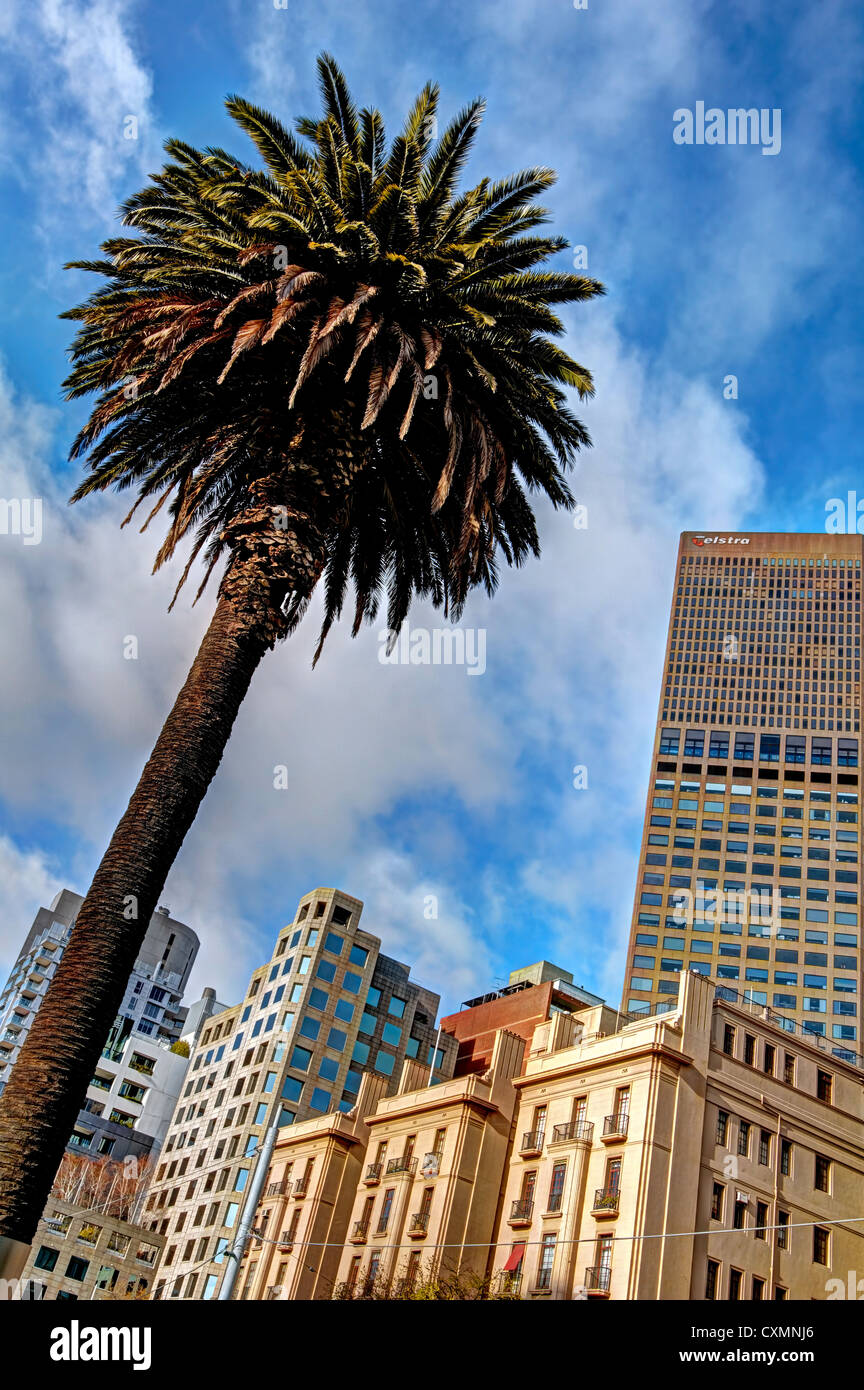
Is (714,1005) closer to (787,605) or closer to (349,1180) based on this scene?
(349,1180)

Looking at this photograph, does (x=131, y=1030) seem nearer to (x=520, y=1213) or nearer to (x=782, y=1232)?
(x=520, y=1213)

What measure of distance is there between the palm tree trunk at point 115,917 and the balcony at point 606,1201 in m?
33.9

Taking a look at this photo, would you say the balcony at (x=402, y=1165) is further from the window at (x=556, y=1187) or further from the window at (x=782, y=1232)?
the window at (x=782, y=1232)

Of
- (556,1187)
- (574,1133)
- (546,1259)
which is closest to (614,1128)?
(574,1133)

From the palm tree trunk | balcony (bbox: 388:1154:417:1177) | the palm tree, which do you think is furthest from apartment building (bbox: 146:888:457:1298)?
the palm tree trunk

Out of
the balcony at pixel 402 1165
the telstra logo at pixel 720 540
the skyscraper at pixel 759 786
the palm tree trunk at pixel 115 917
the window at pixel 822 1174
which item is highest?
the telstra logo at pixel 720 540

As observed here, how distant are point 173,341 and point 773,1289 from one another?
42900 millimetres

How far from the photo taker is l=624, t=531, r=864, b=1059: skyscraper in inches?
5364

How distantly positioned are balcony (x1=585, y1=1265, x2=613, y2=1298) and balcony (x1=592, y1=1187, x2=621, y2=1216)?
193cm

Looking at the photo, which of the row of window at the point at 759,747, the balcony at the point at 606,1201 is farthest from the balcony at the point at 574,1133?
the row of window at the point at 759,747

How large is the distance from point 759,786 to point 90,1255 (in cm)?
10326

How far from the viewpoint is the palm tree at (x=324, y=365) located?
1934cm

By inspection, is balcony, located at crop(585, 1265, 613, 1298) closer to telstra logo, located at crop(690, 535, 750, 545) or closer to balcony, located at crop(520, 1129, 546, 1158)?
balcony, located at crop(520, 1129, 546, 1158)
